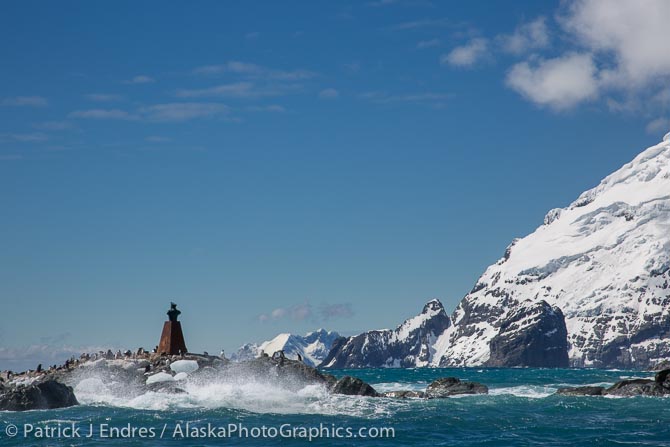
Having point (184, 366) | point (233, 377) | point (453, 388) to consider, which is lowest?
point (453, 388)

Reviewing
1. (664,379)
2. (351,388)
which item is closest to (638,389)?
(664,379)

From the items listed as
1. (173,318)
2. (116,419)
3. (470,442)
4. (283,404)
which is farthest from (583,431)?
(173,318)

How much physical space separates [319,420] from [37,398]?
25.1m

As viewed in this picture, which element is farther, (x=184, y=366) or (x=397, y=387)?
(x=397, y=387)

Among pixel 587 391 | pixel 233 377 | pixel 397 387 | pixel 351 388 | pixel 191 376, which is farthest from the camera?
pixel 397 387

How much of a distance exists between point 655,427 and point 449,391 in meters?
35.1

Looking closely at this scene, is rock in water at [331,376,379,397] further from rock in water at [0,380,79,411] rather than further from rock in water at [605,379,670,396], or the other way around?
rock in water at [605,379,670,396]

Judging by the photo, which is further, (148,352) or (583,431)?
(148,352)

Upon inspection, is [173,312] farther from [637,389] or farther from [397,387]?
[637,389]

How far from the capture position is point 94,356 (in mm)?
96500

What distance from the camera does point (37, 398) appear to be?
222 ft

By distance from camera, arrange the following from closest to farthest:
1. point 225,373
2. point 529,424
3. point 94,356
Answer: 1. point 529,424
2. point 225,373
3. point 94,356

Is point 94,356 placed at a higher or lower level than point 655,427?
higher

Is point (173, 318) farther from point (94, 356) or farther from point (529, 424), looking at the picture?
point (529, 424)
